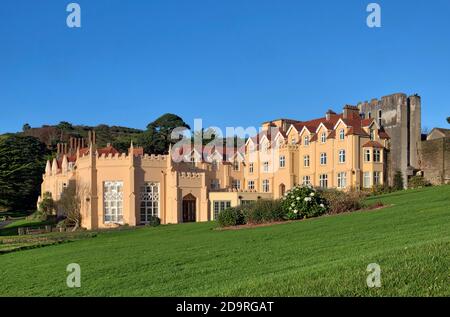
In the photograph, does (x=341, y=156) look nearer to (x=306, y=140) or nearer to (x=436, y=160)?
(x=306, y=140)

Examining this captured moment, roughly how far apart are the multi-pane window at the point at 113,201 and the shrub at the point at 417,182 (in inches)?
1070

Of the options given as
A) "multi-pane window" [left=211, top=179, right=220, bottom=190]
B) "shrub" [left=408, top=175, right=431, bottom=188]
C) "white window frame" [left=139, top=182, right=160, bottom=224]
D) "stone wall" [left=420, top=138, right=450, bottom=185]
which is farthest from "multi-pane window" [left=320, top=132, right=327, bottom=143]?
"white window frame" [left=139, top=182, right=160, bottom=224]

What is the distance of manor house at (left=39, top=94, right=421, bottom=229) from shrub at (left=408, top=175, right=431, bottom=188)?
159 centimetres

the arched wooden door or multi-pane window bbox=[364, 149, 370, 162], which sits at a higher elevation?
multi-pane window bbox=[364, 149, 370, 162]

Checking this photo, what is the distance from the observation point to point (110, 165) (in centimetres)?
4606

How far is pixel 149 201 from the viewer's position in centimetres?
4619

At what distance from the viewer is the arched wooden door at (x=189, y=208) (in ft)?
154

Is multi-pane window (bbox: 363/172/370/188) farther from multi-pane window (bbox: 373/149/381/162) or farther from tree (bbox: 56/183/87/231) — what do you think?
tree (bbox: 56/183/87/231)

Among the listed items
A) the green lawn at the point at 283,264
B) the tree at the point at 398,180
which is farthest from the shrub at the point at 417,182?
the green lawn at the point at 283,264

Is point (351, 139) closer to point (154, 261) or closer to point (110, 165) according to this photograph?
point (110, 165)

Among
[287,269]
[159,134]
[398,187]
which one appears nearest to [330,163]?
[398,187]

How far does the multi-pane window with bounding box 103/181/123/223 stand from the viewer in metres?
45.7

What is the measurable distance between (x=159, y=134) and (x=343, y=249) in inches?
2686

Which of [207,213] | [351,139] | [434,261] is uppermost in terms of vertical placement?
[351,139]
